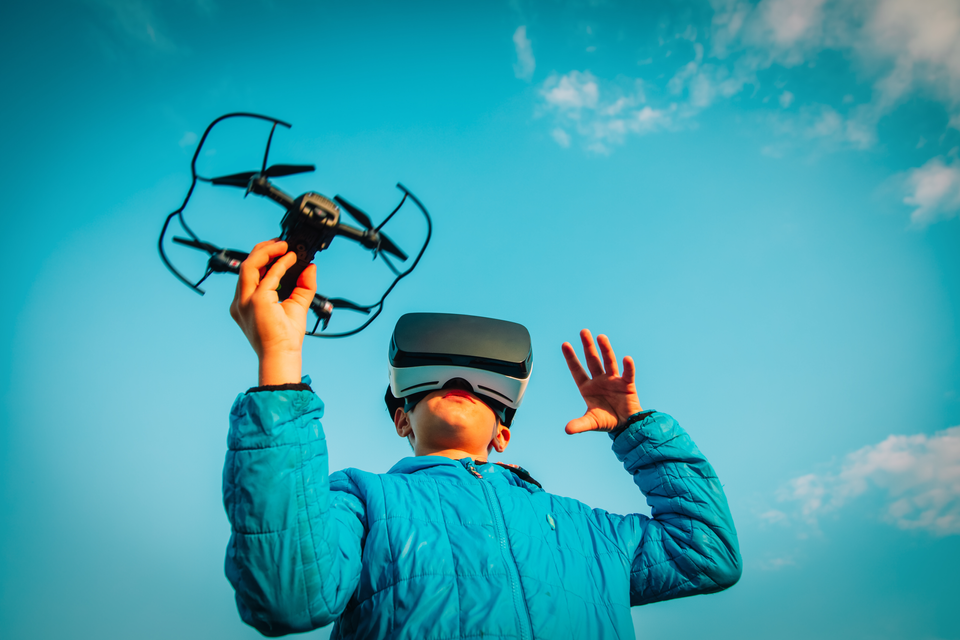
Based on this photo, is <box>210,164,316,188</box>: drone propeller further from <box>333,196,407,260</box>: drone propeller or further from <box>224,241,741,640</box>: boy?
<box>224,241,741,640</box>: boy

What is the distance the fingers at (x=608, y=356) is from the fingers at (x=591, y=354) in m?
0.04

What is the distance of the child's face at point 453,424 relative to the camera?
3.27m

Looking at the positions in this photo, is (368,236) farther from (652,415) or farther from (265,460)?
(652,415)

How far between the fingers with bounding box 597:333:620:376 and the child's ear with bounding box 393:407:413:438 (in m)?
1.52

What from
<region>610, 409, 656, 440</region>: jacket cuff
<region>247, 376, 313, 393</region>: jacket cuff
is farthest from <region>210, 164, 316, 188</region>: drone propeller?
<region>610, 409, 656, 440</region>: jacket cuff

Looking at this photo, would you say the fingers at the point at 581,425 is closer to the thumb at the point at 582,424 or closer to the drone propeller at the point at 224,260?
the thumb at the point at 582,424

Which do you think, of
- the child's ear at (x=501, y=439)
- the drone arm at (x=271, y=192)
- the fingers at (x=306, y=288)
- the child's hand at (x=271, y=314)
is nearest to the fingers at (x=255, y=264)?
the child's hand at (x=271, y=314)

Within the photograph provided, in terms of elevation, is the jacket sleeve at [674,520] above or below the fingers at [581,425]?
below

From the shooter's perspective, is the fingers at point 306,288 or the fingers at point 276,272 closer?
the fingers at point 276,272

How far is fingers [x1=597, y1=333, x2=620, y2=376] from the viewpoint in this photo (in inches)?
134

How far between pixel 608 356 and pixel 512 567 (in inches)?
67.2

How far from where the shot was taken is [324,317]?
→ 2.76 metres

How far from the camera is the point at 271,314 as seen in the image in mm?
2092

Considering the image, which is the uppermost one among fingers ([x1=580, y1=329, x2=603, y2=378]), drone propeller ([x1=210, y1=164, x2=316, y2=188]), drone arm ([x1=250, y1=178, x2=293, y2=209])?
drone propeller ([x1=210, y1=164, x2=316, y2=188])
